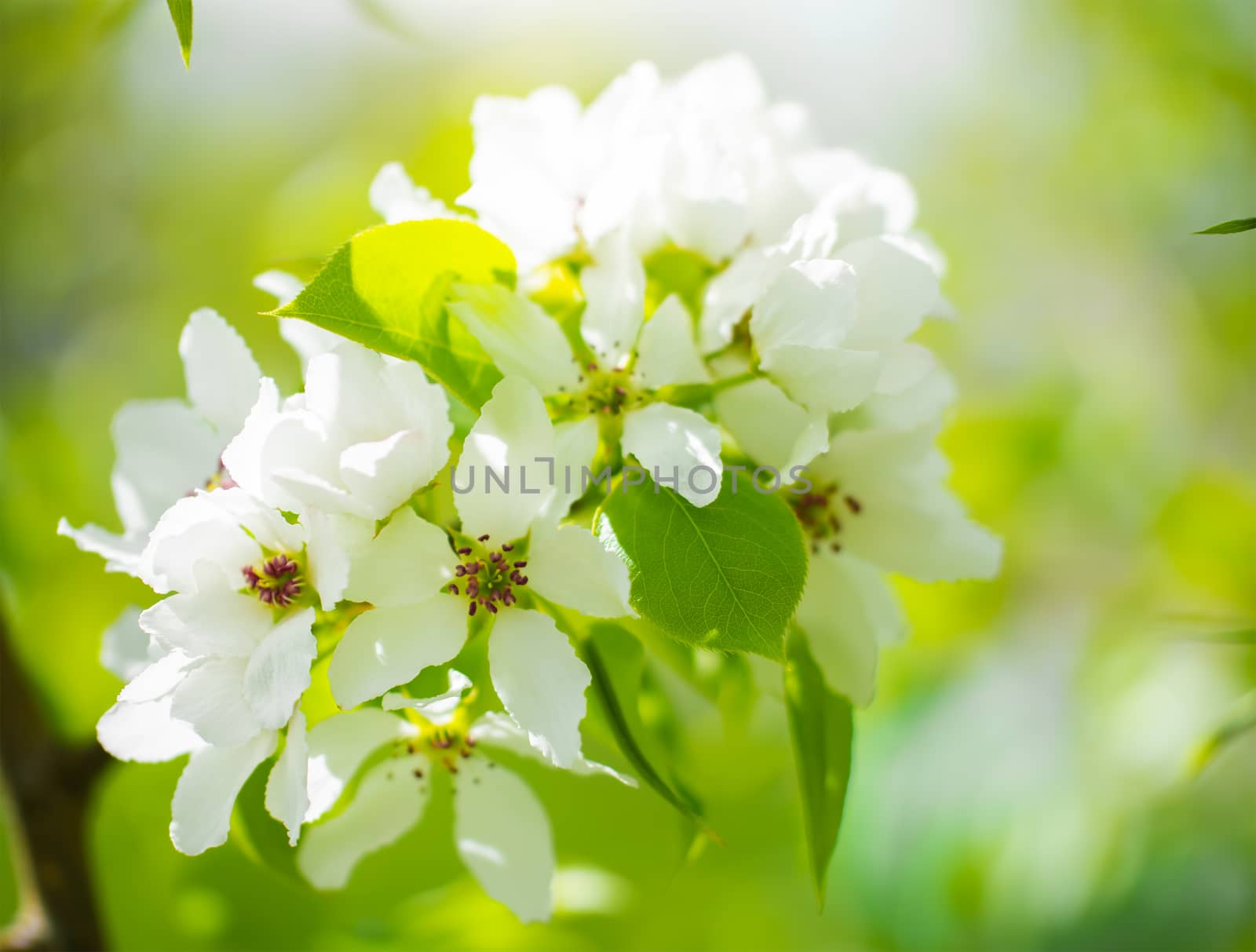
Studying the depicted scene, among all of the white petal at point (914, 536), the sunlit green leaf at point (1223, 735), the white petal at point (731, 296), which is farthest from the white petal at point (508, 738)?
the sunlit green leaf at point (1223, 735)

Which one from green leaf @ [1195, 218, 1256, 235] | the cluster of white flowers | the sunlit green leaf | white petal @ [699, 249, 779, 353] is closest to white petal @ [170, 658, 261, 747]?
the cluster of white flowers

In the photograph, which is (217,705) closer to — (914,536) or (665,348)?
(665,348)

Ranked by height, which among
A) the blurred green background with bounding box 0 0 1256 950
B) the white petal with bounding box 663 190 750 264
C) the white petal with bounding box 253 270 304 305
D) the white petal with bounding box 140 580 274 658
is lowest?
the blurred green background with bounding box 0 0 1256 950

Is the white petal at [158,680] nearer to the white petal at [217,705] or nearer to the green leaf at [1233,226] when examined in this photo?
the white petal at [217,705]

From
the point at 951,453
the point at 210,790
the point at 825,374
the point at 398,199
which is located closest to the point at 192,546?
the point at 210,790

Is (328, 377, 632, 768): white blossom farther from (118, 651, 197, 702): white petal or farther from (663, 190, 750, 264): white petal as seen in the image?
(663, 190, 750, 264): white petal

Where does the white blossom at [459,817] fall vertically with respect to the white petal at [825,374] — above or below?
below

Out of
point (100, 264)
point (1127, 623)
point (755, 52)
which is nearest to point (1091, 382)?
point (1127, 623)
